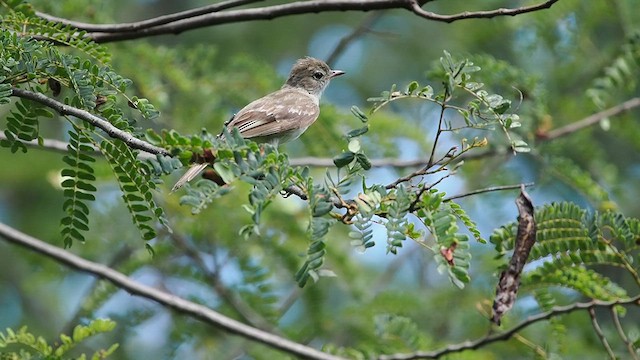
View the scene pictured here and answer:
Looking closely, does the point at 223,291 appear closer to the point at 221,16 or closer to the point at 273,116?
the point at 273,116

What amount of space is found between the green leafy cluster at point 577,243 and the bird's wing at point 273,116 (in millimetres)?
1432

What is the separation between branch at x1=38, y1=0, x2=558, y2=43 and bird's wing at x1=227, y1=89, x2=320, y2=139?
559mm

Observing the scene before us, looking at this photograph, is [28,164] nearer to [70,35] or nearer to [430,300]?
[430,300]

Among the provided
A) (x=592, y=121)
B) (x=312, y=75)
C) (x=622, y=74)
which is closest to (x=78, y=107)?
(x=312, y=75)

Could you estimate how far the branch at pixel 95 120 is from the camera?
263cm

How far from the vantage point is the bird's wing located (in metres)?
4.51

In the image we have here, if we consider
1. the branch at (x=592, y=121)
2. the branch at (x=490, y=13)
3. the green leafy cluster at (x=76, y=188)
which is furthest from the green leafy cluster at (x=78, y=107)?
the branch at (x=592, y=121)

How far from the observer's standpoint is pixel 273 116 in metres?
4.64

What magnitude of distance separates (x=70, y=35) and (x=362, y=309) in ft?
12.1

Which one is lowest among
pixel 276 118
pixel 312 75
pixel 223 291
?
pixel 223 291

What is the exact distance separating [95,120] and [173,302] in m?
2.07

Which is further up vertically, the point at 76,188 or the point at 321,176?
the point at 76,188

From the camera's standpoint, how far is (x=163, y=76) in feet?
20.7

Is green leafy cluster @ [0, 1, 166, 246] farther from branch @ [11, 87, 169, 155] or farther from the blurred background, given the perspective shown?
the blurred background
